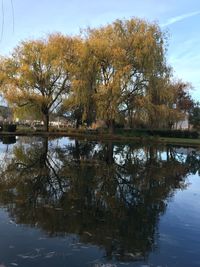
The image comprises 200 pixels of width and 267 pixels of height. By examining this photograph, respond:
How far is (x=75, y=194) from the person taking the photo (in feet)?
39.9

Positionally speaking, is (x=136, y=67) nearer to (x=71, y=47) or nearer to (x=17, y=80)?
(x=71, y=47)

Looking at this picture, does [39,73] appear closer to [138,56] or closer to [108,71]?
[108,71]

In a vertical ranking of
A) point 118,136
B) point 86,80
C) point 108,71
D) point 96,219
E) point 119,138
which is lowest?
point 96,219

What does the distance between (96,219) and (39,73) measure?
44.4 metres

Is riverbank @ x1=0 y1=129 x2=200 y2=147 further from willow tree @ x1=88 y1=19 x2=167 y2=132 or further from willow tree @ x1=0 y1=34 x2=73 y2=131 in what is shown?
willow tree @ x1=0 y1=34 x2=73 y2=131

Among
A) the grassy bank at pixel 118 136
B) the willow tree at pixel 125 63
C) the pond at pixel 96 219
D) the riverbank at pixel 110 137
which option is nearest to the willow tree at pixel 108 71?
the willow tree at pixel 125 63

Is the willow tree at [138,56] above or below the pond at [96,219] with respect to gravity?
above

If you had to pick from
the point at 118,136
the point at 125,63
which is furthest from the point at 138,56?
the point at 118,136

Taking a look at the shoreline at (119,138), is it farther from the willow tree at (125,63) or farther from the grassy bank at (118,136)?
the willow tree at (125,63)

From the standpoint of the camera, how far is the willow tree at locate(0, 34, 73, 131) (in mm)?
50031

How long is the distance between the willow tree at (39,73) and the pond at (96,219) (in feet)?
113

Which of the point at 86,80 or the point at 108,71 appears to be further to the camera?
the point at 108,71

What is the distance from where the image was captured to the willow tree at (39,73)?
5003 centimetres

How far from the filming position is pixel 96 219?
9.32 meters
